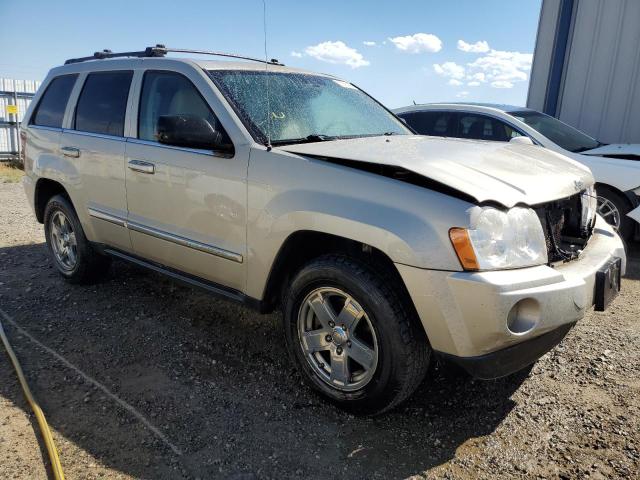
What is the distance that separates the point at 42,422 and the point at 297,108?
230 cm

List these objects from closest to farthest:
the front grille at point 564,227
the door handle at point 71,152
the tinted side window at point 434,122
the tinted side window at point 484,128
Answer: the front grille at point 564,227 < the door handle at point 71,152 < the tinted side window at point 484,128 < the tinted side window at point 434,122

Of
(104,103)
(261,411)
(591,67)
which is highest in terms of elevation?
(591,67)

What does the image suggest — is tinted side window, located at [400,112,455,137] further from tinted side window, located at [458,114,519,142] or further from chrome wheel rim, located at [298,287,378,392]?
chrome wheel rim, located at [298,287,378,392]

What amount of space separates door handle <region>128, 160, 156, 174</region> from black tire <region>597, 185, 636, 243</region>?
515cm

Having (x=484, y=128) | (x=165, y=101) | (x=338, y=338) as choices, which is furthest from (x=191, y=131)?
(x=484, y=128)

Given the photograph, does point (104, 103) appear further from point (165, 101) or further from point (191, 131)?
point (191, 131)

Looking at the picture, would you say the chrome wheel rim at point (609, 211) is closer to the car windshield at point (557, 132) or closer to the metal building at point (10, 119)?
the car windshield at point (557, 132)

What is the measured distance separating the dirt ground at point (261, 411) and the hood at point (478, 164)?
0.91 meters

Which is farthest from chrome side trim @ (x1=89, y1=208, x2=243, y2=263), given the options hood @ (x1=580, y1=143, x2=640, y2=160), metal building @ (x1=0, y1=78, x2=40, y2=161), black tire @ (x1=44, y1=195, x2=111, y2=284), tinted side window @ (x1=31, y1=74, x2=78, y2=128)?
metal building @ (x1=0, y1=78, x2=40, y2=161)

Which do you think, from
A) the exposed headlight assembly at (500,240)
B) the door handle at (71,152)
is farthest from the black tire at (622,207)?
the door handle at (71,152)

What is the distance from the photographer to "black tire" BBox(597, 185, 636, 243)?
240 inches

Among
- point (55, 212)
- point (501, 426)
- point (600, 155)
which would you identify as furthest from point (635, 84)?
point (55, 212)

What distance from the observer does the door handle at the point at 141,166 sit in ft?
11.7

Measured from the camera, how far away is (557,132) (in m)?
6.95
